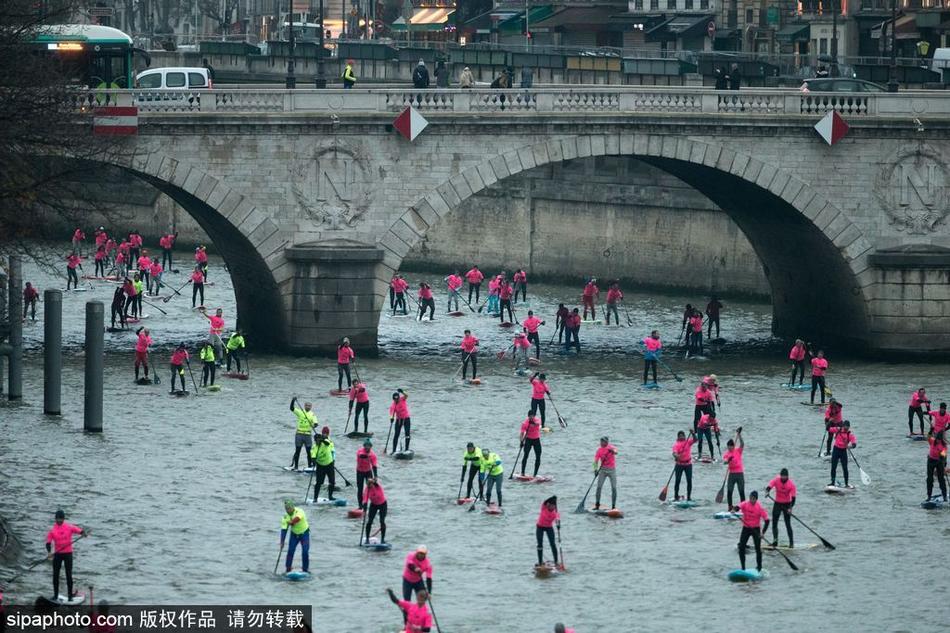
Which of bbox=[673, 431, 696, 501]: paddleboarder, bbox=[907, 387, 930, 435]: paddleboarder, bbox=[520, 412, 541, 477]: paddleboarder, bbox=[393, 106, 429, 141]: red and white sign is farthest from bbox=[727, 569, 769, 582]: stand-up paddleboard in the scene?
bbox=[393, 106, 429, 141]: red and white sign

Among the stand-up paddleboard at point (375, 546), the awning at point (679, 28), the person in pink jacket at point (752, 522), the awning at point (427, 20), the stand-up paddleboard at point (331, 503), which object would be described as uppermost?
the awning at point (427, 20)

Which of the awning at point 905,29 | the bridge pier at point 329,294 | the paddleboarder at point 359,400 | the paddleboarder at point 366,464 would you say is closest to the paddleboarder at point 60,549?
the paddleboarder at point 366,464

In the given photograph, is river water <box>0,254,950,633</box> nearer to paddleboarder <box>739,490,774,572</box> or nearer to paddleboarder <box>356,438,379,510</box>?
paddleboarder <box>739,490,774,572</box>

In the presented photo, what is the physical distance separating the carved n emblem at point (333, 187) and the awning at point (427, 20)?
77501 mm

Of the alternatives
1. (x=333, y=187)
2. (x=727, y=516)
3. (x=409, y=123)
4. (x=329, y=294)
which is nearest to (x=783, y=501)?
(x=727, y=516)

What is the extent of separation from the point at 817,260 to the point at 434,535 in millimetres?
31508

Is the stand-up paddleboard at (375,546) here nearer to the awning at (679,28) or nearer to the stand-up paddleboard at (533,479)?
the stand-up paddleboard at (533,479)

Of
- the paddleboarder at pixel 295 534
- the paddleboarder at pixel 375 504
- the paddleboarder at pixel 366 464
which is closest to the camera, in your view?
the paddleboarder at pixel 295 534

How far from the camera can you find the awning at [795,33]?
116000mm

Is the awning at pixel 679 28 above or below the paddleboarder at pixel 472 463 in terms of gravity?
above

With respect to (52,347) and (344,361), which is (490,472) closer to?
(344,361)

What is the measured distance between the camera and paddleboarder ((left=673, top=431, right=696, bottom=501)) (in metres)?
45.9

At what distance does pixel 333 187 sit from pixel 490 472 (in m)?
22.2

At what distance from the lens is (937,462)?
47094 mm
